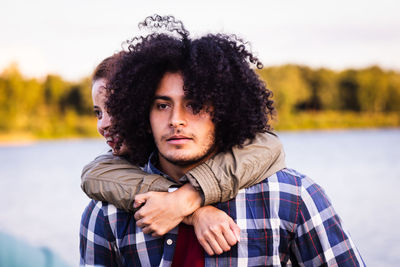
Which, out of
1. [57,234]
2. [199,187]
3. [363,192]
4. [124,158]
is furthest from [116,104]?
[363,192]

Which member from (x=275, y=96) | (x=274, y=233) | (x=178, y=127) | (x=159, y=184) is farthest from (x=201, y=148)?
(x=275, y=96)

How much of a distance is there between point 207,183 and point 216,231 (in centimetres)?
20

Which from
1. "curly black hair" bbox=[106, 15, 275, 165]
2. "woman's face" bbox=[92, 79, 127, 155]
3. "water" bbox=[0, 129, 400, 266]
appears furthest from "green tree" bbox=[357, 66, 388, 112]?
"curly black hair" bbox=[106, 15, 275, 165]

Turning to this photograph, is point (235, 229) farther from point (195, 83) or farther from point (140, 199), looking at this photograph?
point (195, 83)

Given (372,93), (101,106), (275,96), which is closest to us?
(101,106)

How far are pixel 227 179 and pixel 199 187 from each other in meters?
0.13

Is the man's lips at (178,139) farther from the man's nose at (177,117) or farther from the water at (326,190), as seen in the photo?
the water at (326,190)

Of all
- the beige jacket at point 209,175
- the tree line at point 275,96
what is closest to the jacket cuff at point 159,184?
the beige jacket at point 209,175

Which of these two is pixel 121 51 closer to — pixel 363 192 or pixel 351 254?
pixel 351 254

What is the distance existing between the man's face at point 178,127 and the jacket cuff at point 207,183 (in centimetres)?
11

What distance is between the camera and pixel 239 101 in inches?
89.0

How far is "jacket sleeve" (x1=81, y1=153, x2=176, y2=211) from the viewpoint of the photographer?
211 cm

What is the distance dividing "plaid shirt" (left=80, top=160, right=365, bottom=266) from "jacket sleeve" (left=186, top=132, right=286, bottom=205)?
0.06 metres

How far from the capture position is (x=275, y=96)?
119 feet
